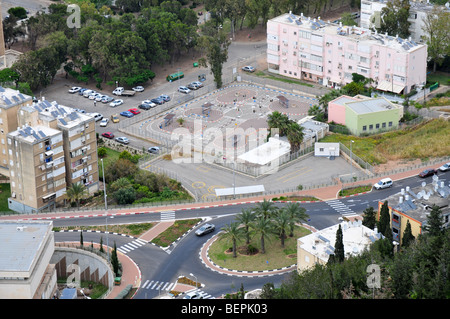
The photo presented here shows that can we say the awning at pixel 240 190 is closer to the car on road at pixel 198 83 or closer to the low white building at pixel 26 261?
the low white building at pixel 26 261

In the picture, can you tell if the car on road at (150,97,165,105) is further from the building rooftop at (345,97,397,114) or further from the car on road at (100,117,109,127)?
the building rooftop at (345,97,397,114)

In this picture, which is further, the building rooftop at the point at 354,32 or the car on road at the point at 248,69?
the car on road at the point at 248,69

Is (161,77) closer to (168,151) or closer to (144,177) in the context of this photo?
(168,151)

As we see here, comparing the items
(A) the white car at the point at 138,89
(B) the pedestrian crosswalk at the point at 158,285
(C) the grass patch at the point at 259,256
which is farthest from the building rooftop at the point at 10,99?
(B) the pedestrian crosswalk at the point at 158,285

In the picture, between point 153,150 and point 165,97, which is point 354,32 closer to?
point 165,97

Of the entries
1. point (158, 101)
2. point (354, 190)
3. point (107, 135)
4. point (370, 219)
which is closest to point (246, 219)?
point (370, 219)

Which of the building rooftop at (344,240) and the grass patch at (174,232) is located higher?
the building rooftop at (344,240)
